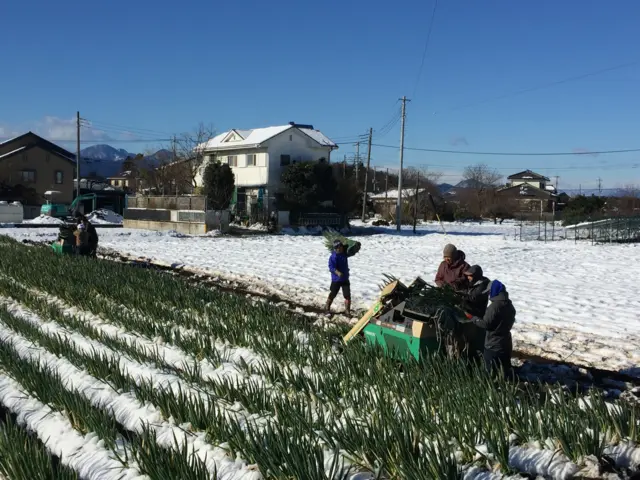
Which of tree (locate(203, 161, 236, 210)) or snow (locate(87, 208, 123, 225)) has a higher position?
tree (locate(203, 161, 236, 210))

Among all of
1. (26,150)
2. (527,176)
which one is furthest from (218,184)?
(527,176)

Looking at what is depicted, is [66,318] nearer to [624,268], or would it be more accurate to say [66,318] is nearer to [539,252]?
[624,268]

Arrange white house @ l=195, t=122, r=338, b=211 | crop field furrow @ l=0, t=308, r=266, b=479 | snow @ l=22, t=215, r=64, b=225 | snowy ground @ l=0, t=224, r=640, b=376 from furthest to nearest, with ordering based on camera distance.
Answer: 1. white house @ l=195, t=122, r=338, b=211
2. snow @ l=22, t=215, r=64, b=225
3. snowy ground @ l=0, t=224, r=640, b=376
4. crop field furrow @ l=0, t=308, r=266, b=479

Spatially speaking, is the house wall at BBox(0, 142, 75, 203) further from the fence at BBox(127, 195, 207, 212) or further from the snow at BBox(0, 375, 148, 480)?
the snow at BBox(0, 375, 148, 480)

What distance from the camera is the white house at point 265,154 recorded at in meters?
43.5

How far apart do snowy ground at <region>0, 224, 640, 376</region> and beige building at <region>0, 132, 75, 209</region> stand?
2266cm

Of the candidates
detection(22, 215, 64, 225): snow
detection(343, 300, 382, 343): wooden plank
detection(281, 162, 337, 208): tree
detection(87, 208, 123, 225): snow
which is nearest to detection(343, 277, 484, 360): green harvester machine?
detection(343, 300, 382, 343): wooden plank

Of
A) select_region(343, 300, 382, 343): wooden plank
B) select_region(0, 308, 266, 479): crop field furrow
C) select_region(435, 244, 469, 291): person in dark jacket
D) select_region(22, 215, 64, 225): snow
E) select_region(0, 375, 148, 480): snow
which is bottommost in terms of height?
select_region(0, 375, 148, 480): snow

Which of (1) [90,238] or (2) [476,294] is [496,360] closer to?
(2) [476,294]

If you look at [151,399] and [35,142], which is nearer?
[151,399]

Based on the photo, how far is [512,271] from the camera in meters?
18.7

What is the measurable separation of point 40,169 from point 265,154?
2413 centimetres

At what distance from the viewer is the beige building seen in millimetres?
53688

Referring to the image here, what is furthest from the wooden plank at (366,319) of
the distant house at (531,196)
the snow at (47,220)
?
the distant house at (531,196)
